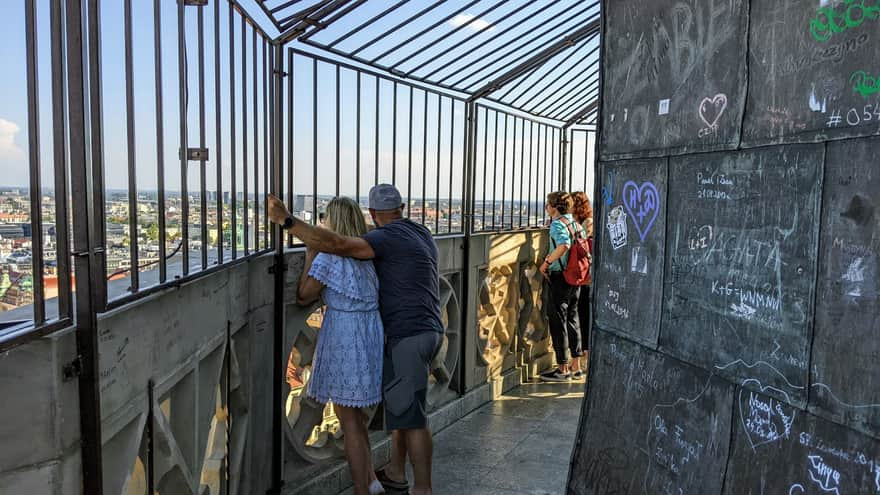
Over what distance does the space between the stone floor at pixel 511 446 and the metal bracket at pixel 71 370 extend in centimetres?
321

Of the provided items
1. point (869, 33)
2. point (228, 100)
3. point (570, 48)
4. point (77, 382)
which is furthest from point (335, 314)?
point (570, 48)

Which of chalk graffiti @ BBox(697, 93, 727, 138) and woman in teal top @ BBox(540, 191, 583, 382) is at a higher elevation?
chalk graffiti @ BBox(697, 93, 727, 138)

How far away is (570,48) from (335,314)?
3.63 meters

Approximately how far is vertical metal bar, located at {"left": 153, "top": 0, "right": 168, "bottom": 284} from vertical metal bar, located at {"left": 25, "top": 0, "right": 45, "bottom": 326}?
77 cm

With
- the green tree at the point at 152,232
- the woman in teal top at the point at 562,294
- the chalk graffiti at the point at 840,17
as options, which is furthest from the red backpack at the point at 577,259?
→ the green tree at the point at 152,232

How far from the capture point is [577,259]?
731 cm

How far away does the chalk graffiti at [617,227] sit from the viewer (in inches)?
152

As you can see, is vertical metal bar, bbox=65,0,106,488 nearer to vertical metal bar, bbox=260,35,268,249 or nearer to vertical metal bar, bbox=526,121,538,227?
vertical metal bar, bbox=260,35,268,249

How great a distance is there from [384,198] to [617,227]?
4.57ft

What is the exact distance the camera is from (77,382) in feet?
6.36

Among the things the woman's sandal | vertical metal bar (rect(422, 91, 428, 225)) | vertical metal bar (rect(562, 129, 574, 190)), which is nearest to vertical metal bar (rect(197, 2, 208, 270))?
the woman's sandal

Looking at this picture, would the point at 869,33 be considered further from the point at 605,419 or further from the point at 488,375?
the point at 488,375

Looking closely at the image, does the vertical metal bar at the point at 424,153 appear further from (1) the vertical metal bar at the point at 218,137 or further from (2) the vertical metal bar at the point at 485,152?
(1) the vertical metal bar at the point at 218,137

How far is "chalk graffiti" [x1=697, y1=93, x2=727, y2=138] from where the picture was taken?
123 inches
